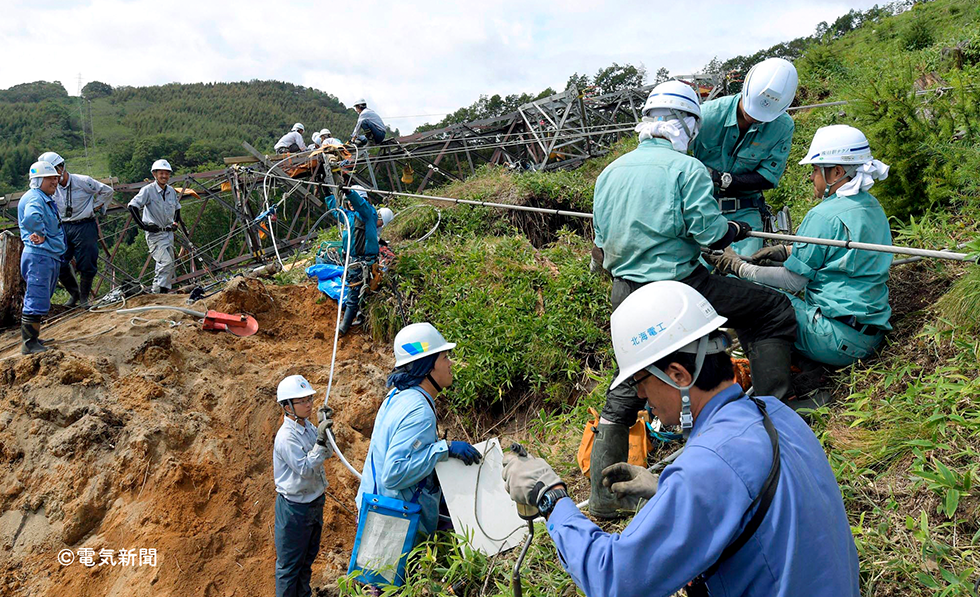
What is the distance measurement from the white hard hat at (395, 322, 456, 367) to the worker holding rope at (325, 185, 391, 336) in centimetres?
366

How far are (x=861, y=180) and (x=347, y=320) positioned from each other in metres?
5.38

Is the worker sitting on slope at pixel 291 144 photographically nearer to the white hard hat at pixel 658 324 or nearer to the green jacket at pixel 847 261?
the green jacket at pixel 847 261

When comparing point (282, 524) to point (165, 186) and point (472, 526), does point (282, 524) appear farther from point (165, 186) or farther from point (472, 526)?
point (165, 186)

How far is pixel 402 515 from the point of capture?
3.14 m

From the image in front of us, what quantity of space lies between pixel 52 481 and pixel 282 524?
2671 millimetres

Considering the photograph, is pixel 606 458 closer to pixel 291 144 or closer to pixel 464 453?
pixel 464 453

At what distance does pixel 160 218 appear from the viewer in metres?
8.34

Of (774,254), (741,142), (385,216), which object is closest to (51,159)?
(385,216)

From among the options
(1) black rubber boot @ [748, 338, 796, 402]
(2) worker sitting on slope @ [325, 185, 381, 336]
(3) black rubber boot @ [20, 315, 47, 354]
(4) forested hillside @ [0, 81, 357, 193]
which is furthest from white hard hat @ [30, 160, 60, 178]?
(4) forested hillside @ [0, 81, 357, 193]

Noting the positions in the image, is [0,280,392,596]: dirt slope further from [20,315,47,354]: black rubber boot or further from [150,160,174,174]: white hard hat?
[150,160,174,174]: white hard hat

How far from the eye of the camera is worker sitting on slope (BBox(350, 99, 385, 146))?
11.6 metres

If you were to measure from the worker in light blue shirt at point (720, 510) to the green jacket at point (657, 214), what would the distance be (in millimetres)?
1358

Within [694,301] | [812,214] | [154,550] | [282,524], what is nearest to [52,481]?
[154,550]

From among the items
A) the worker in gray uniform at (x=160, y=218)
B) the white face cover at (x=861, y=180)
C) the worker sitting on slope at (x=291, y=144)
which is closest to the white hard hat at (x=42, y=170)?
the worker in gray uniform at (x=160, y=218)
